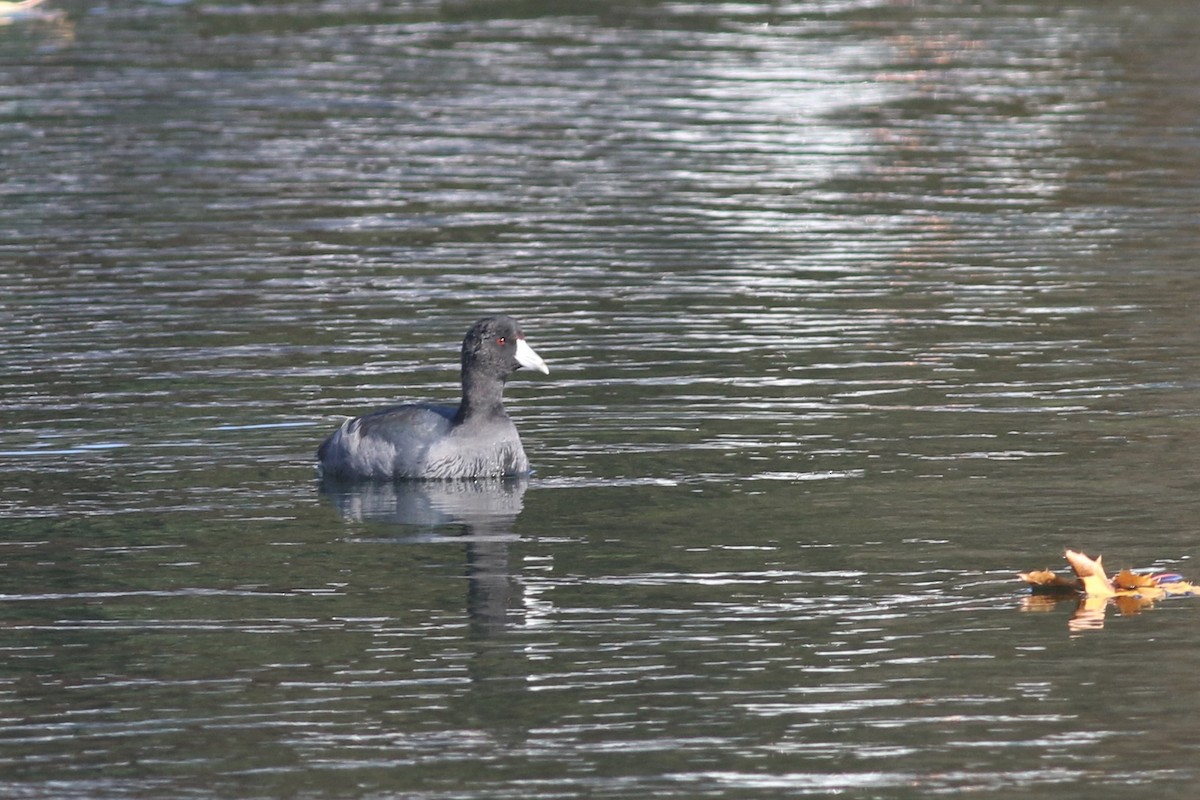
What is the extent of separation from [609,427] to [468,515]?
2342 millimetres

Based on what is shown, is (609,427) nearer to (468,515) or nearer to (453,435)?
(453,435)

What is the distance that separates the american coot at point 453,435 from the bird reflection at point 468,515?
0.36ft

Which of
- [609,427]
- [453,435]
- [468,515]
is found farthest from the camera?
[609,427]

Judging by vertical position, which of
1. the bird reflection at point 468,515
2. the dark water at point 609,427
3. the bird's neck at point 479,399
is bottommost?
the bird reflection at point 468,515

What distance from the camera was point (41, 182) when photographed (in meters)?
27.4

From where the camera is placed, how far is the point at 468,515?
48.0 ft

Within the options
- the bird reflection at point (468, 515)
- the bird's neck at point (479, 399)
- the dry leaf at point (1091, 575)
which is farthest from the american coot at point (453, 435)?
the dry leaf at point (1091, 575)

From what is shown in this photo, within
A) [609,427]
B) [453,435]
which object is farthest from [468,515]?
[609,427]

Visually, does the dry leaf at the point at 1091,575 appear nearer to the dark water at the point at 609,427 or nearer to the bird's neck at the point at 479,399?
the dark water at the point at 609,427

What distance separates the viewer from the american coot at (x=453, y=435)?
15.4m

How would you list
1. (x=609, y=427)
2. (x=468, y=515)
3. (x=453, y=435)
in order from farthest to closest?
(x=609, y=427), (x=453, y=435), (x=468, y=515)

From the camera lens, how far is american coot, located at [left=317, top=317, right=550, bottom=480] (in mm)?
15352

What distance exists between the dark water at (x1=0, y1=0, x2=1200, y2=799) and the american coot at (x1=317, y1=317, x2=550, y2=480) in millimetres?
201

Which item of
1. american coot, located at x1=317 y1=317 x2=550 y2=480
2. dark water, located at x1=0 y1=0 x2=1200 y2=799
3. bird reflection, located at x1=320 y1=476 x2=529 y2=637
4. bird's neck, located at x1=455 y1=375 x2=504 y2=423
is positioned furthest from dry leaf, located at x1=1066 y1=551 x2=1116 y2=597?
bird's neck, located at x1=455 y1=375 x2=504 y2=423
